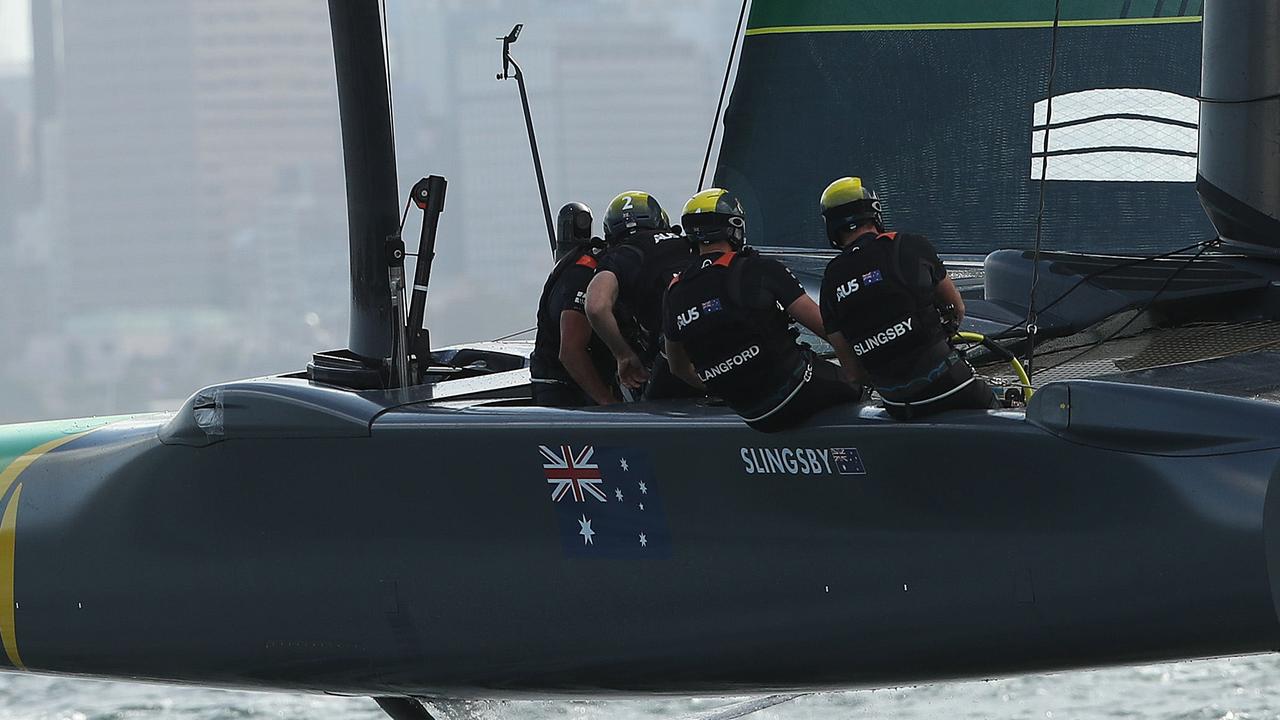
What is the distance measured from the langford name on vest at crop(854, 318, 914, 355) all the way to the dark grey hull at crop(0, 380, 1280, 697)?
0.14m

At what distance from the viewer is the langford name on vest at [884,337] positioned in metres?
2.57

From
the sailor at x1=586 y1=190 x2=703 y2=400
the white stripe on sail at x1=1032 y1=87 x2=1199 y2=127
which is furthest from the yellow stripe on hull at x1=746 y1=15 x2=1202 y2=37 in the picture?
the sailor at x1=586 y1=190 x2=703 y2=400

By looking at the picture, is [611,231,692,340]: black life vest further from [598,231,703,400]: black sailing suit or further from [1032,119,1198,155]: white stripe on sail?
[1032,119,1198,155]: white stripe on sail

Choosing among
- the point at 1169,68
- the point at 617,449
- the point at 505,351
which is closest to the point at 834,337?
the point at 617,449

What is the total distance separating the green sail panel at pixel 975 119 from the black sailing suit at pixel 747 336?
2543 millimetres

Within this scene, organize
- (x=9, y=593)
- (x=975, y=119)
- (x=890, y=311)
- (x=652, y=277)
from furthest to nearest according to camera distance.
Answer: (x=975, y=119) < (x=9, y=593) < (x=652, y=277) < (x=890, y=311)

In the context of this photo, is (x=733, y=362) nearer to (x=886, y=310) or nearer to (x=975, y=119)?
(x=886, y=310)

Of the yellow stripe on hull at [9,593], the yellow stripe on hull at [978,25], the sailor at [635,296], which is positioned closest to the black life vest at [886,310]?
the sailor at [635,296]

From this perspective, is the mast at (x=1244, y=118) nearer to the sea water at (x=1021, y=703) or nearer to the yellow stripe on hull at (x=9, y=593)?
the sea water at (x=1021, y=703)

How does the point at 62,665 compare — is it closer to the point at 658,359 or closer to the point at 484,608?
the point at 484,608

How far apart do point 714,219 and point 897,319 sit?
0.33 metres

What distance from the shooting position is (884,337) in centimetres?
258

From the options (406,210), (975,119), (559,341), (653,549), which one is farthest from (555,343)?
(975,119)

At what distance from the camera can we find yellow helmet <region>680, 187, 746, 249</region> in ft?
8.95
